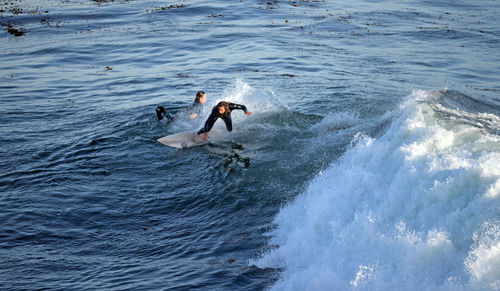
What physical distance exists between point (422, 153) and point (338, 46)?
22337 mm

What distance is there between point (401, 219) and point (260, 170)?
581 centimetres

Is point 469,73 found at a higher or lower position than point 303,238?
higher

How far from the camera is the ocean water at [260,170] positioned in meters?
8.19

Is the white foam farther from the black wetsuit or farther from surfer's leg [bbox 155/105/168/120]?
surfer's leg [bbox 155/105/168/120]

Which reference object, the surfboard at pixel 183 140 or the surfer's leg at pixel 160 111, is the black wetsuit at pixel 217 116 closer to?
the surfboard at pixel 183 140

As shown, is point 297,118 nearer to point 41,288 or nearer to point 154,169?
point 154,169

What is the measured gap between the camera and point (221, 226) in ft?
36.1

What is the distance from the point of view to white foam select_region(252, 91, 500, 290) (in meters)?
7.19

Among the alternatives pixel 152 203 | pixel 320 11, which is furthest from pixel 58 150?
pixel 320 11

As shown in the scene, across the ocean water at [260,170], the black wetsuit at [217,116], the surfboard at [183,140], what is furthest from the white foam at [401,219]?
the surfboard at [183,140]

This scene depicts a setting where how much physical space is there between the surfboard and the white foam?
19.6 feet

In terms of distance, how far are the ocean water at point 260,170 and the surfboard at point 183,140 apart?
0.34 meters

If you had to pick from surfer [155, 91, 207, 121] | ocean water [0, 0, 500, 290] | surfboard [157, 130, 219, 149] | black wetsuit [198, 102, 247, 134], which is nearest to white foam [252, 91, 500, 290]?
ocean water [0, 0, 500, 290]

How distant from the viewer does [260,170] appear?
13781mm
